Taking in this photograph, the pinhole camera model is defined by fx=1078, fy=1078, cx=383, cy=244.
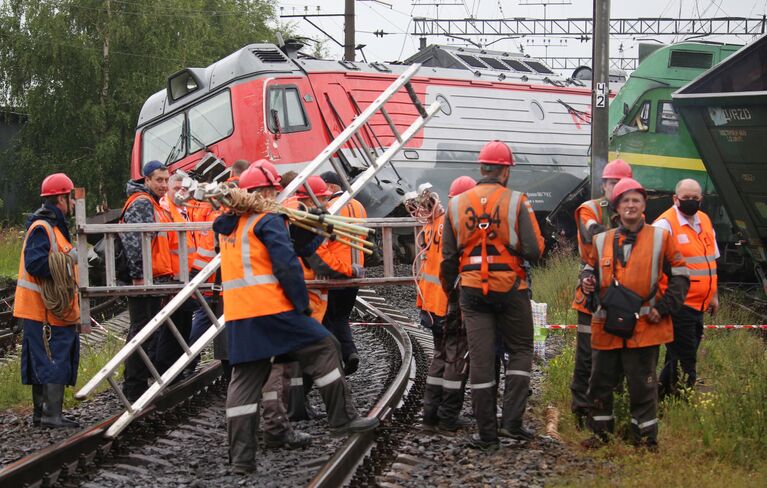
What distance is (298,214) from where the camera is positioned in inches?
274

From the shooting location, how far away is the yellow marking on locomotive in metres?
16.7

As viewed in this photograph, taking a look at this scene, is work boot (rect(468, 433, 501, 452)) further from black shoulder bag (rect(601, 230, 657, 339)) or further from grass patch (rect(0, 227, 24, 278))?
grass patch (rect(0, 227, 24, 278))

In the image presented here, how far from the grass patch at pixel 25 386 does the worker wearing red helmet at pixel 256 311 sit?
10.0 ft

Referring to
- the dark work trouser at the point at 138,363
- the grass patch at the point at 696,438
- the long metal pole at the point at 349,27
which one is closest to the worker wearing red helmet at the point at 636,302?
the grass patch at the point at 696,438

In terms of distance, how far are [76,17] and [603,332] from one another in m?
30.8

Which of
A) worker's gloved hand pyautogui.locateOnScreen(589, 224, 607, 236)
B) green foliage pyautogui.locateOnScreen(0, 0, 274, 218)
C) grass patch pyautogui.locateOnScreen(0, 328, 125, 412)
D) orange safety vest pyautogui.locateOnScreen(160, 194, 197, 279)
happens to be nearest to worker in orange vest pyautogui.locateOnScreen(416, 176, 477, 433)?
worker's gloved hand pyautogui.locateOnScreen(589, 224, 607, 236)

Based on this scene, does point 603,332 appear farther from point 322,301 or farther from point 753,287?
point 753,287

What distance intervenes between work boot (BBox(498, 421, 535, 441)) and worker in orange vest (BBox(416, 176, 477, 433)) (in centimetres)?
50

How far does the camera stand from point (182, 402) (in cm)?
866

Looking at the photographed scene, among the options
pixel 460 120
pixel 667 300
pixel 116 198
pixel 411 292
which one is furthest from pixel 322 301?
pixel 116 198

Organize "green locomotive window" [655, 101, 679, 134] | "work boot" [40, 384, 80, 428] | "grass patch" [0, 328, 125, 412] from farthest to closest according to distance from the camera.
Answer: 1. "green locomotive window" [655, 101, 679, 134]
2. "grass patch" [0, 328, 125, 412]
3. "work boot" [40, 384, 80, 428]

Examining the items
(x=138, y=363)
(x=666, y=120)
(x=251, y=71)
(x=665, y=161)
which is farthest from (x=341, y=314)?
(x=666, y=120)

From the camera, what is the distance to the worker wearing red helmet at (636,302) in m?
6.82

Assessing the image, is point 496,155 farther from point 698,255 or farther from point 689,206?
point 698,255
